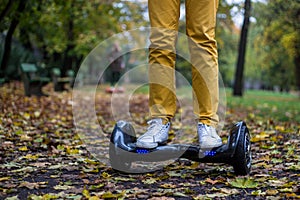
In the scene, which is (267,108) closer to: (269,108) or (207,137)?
(269,108)

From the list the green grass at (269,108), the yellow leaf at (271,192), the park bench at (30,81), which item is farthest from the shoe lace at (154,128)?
the park bench at (30,81)

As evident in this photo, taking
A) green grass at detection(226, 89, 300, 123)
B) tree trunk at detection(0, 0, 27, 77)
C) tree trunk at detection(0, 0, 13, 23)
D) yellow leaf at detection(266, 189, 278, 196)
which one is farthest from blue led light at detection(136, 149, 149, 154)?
tree trunk at detection(0, 0, 27, 77)

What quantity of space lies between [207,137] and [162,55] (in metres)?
0.62

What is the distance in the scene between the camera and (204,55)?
2721 mm

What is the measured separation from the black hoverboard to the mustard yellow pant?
20 cm

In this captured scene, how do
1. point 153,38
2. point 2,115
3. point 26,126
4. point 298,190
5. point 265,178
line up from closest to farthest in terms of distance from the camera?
point 298,190
point 265,178
point 153,38
point 26,126
point 2,115

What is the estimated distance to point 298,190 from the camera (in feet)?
7.23

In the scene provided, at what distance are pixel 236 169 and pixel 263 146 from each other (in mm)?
1284

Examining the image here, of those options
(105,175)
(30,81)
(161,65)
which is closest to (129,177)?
(105,175)

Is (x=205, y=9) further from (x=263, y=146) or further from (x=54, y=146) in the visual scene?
(x=54, y=146)

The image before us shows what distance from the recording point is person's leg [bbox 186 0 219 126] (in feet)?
8.82

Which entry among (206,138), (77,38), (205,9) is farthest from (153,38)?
(77,38)

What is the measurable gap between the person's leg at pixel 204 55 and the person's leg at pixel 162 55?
0.12m

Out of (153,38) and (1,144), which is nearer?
(153,38)
